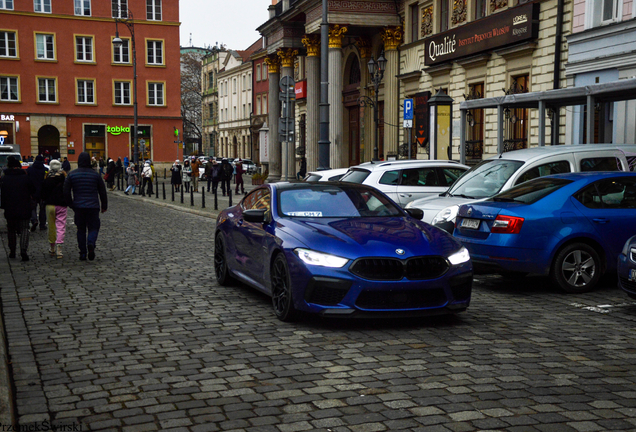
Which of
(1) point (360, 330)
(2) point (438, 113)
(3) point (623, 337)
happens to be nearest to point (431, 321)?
(1) point (360, 330)

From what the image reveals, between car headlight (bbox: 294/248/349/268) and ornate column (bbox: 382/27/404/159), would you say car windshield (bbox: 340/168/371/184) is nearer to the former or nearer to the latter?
car headlight (bbox: 294/248/349/268)

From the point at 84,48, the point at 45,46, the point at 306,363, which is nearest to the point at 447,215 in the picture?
the point at 306,363

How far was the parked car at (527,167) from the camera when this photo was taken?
38.9 ft

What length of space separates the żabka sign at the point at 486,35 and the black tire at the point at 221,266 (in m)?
16.6

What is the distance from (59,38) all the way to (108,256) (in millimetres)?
52180

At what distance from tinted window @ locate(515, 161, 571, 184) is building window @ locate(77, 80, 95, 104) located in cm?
5490

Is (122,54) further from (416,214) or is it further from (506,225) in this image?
(416,214)

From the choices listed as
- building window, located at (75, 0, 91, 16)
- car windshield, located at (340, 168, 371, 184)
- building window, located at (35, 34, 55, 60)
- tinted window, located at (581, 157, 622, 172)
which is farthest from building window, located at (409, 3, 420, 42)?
building window, located at (35, 34, 55, 60)

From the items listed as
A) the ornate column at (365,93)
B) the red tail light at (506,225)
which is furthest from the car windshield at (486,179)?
the ornate column at (365,93)

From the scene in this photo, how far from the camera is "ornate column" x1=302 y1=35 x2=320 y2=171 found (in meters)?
38.0

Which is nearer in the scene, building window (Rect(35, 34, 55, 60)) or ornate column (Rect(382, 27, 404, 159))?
ornate column (Rect(382, 27, 404, 159))

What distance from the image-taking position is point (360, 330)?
24.4 ft

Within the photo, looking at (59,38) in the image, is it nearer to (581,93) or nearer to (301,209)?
(581,93)

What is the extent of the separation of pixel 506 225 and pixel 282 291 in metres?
3.26
